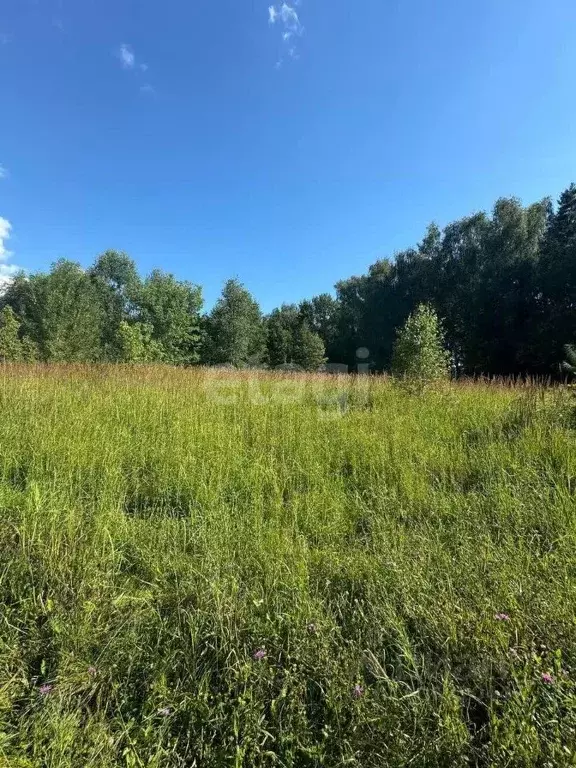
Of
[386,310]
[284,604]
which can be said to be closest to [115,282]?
[386,310]

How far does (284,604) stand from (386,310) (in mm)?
33420

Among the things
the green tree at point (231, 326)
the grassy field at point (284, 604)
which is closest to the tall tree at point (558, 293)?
the grassy field at point (284, 604)

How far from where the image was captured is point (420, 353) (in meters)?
7.59

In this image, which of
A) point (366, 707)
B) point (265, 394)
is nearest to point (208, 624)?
point (366, 707)

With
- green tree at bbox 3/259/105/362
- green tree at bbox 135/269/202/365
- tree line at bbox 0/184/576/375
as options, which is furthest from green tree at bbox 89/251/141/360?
green tree at bbox 3/259/105/362

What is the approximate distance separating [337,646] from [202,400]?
4338 mm

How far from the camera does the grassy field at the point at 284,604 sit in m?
1.24

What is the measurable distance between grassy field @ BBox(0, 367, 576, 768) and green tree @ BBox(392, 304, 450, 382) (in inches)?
147

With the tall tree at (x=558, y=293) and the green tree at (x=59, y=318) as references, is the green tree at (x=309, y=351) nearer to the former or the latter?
the green tree at (x=59, y=318)

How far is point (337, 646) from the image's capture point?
1523 mm

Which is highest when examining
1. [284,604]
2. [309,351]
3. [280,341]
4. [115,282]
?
[115,282]

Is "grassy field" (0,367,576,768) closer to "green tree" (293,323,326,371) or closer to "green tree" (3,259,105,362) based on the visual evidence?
"green tree" (3,259,105,362)

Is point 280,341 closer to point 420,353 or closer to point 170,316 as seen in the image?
point 170,316

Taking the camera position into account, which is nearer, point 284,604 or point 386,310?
point 284,604
